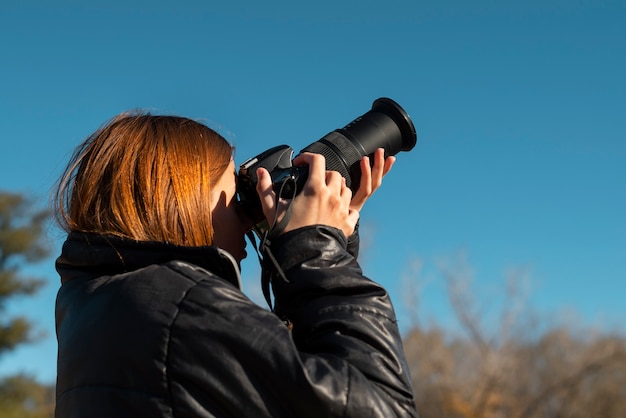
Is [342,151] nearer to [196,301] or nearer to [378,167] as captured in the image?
[378,167]

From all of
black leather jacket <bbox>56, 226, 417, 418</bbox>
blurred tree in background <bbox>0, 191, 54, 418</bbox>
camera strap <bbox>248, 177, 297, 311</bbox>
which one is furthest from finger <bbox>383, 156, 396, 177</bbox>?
Result: blurred tree in background <bbox>0, 191, 54, 418</bbox>

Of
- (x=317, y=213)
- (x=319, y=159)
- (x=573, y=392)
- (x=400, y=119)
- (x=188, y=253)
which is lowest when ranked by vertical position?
(x=188, y=253)

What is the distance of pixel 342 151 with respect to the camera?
1.57 m

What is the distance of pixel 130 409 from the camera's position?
1.01 m

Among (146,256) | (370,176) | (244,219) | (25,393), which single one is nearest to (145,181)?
(146,256)

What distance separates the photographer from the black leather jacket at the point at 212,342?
1.01 m

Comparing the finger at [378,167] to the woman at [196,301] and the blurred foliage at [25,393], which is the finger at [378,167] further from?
the blurred foliage at [25,393]

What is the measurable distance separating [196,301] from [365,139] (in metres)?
0.73

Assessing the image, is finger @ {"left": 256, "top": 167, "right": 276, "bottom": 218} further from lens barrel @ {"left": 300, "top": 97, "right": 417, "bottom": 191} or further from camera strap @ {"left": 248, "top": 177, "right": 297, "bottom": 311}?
lens barrel @ {"left": 300, "top": 97, "right": 417, "bottom": 191}

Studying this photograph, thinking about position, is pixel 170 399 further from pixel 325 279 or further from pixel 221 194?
pixel 221 194

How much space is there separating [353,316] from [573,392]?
17.9 metres

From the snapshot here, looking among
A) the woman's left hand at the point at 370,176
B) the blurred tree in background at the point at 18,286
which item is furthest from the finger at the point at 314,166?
the blurred tree in background at the point at 18,286

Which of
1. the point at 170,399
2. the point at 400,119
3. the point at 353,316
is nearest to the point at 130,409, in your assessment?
the point at 170,399

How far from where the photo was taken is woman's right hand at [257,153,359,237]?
1316mm
